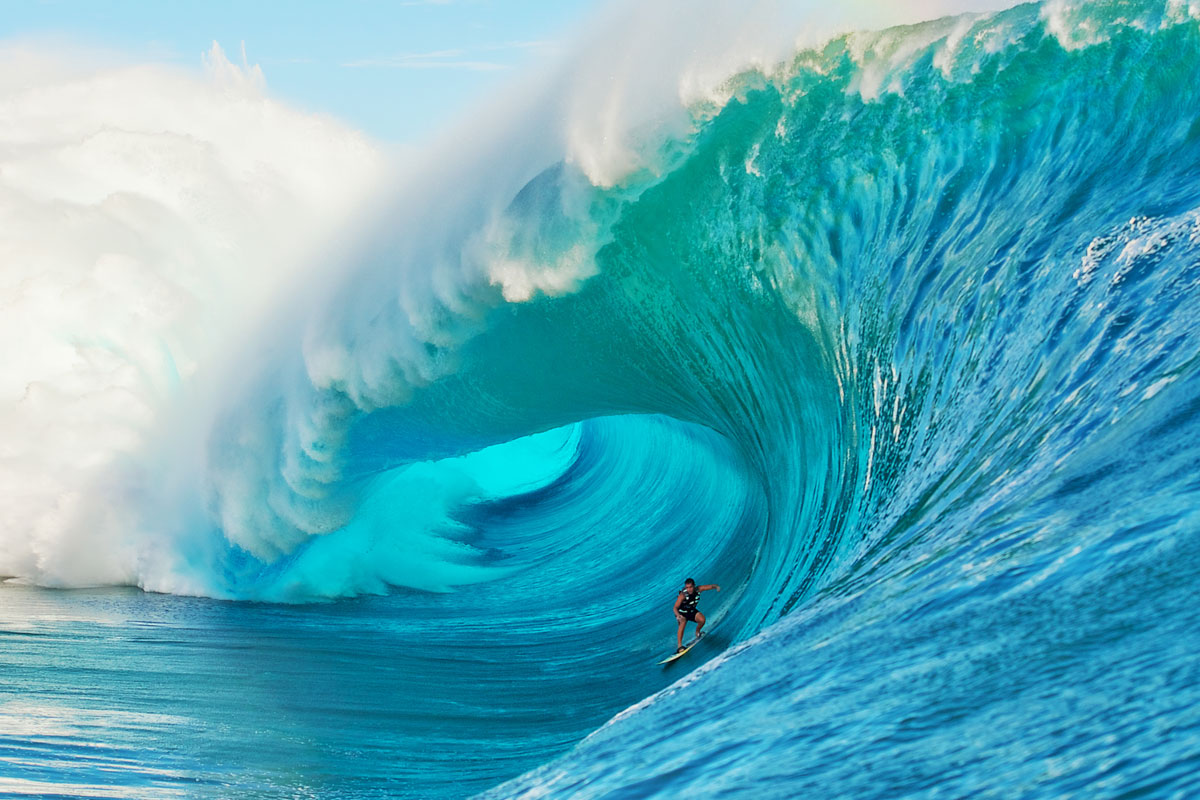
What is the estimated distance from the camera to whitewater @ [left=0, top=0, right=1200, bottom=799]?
2725 mm

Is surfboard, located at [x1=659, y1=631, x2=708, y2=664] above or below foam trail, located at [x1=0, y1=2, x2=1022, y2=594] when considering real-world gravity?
below

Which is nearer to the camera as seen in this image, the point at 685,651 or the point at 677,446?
the point at 685,651

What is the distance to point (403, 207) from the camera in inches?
369

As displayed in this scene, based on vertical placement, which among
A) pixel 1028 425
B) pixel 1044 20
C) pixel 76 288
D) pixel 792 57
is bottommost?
pixel 1028 425

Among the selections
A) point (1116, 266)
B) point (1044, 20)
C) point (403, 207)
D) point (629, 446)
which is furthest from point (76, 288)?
point (1116, 266)

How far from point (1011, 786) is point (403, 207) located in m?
8.19

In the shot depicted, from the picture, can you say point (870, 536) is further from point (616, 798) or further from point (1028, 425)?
point (616, 798)

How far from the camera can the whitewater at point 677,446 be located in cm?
272

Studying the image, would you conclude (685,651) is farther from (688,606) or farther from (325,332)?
(325,332)

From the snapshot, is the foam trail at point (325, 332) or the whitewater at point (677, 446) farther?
the foam trail at point (325, 332)

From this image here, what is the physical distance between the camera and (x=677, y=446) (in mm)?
12188

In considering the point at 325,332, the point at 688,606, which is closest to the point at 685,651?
the point at 688,606

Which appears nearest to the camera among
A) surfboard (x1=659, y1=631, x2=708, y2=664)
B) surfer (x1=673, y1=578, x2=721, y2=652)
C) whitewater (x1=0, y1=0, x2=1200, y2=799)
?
whitewater (x1=0, y1=0, x2=1200, y2=799)

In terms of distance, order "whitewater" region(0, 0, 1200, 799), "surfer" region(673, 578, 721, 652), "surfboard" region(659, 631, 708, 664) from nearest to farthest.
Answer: "whitewater" region(0, 0, 1200, 799)
"surfer" region(673, 578, 721, 652)
"surfboard" region(659, 631, 708, 664)
